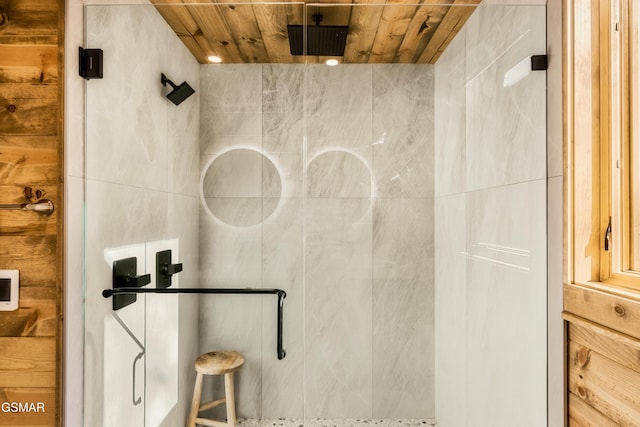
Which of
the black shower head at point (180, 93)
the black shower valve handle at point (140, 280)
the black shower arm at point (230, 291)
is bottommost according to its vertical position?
the black shower arm at point (230, 291)

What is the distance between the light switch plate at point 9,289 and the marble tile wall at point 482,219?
1509 millimetres

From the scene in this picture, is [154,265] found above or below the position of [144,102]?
below

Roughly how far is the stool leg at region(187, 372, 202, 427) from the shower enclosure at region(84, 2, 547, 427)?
32 millimetres

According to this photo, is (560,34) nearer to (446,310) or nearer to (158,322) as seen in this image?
(446,310)

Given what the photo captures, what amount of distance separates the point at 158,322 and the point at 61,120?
0.81 meters

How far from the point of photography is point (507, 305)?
56.4 inches

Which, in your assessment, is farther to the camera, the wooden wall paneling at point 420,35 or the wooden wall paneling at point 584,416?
the wooden wall paneling at point 420,35

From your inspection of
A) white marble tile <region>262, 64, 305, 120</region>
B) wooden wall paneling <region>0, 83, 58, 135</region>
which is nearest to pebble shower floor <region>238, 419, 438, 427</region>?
white marble tile <region>262, 64, 305, 120</region>

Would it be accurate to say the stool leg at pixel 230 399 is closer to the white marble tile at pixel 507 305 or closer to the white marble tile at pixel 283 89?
the white marble tile at pixel 507 305

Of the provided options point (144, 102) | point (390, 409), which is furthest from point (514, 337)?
point (144, 102)

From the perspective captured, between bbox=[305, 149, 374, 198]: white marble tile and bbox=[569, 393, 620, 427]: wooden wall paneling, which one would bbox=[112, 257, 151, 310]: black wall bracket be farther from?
bbox=[569, 393, 620, 427]: wooden wall paneling

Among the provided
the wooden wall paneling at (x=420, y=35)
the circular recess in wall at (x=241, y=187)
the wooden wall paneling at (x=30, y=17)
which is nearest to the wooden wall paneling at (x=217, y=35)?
the circular recess in wall at (x=241, y=187)

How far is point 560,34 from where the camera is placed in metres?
1.30

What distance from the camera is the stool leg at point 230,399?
4.82 ft
